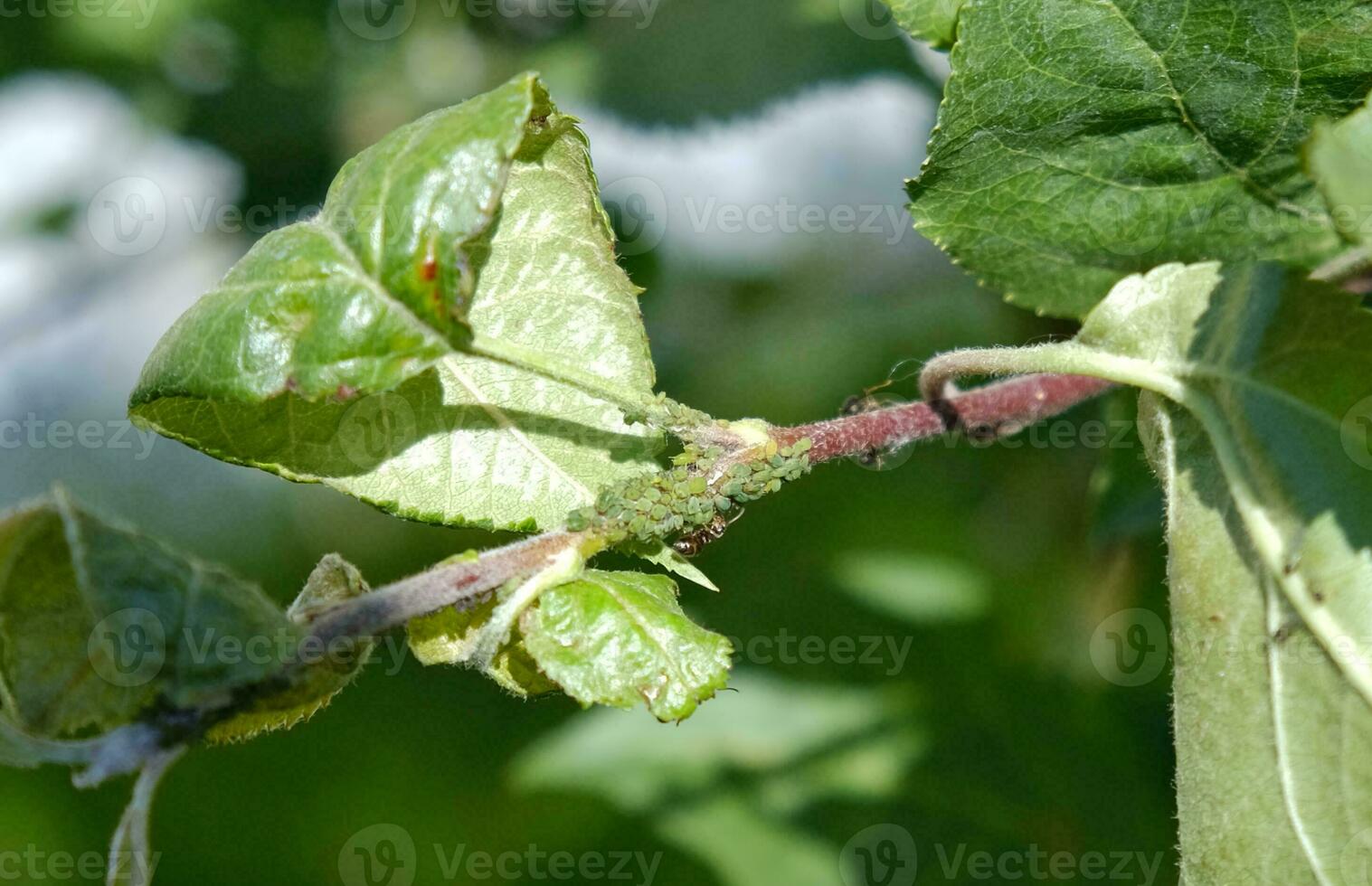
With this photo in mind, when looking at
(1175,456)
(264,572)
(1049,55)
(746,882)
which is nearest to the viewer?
(1175,456)

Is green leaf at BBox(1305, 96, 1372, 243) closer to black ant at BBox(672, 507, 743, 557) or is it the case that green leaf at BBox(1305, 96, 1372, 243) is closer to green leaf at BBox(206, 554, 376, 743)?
black ant at BBox(672, 507, 743, 557)

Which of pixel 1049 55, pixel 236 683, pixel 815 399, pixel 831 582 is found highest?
pixel 1049 55

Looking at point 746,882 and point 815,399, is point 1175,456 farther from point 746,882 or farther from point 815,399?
point 815,399

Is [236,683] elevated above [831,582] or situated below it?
above

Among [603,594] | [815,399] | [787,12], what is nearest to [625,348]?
[603,594]

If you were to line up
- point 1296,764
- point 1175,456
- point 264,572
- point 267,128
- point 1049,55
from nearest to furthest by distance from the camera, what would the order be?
point 1296,764 < point 1175,456 < point 1049,55 < point 267,128 < point 264,572

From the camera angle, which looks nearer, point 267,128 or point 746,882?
point 746,882

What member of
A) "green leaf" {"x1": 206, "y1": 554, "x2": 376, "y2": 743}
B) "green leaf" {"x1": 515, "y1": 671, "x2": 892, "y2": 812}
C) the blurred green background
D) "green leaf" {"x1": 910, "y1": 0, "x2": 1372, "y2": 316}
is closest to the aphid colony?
"green leaf" {"x1": 206, "y1": 554, "x2": 376, "y2": 743}
